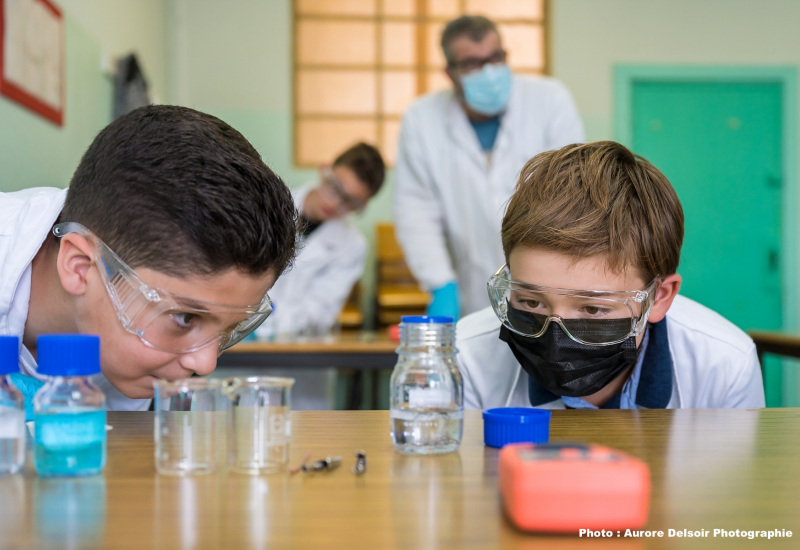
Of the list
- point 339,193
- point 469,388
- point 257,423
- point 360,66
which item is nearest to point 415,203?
point 339,193

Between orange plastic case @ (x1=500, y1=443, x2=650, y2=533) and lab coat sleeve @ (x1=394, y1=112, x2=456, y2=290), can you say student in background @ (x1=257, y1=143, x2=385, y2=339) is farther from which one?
orange plastic case @ (x1=500, y1=443, x2=650, y2=533)

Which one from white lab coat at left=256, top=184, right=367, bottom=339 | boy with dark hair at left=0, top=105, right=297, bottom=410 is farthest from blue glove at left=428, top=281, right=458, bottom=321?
boy with dark hair at left=0, top=105, right=297, bottom=410

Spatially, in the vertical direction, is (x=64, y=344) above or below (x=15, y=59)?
below

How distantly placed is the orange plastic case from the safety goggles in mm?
2777

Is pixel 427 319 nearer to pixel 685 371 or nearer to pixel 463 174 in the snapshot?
pixel 685 371

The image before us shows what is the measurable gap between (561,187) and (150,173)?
2.21 ft

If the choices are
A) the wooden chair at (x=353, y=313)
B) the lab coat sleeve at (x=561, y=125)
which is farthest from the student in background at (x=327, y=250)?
the wooden chair at (x=353, y=313)

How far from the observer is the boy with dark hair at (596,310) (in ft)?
3.83

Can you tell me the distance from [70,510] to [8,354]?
0.73 feet

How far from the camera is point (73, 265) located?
1015 mm

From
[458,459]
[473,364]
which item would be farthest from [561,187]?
[458,459]

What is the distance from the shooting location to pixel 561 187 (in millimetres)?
1306

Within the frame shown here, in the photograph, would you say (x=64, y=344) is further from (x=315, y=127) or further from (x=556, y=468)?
(x=315, y=127)

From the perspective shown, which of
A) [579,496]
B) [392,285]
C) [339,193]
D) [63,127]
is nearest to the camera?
[579,496]
